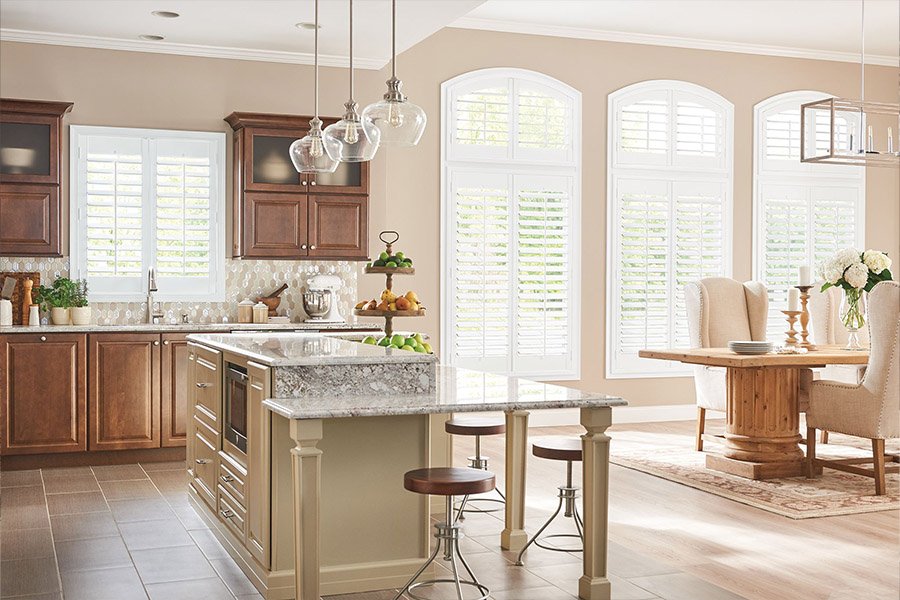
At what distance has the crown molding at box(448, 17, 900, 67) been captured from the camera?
7.68 meters

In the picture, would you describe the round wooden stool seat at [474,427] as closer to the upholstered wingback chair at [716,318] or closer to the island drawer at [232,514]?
the island drawer at [232,514]

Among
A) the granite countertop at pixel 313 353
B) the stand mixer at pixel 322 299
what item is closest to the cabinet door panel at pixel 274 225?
the stand mixer at pixel 322 299

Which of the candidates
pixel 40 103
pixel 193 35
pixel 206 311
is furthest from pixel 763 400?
pixel 40 103

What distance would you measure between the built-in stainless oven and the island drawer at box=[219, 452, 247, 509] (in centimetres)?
9

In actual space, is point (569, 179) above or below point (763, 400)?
above

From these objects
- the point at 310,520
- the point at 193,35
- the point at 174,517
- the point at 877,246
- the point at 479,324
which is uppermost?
the point at 193,35

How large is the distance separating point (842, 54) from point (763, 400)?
14.8 ft

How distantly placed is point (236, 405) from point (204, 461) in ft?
2.50

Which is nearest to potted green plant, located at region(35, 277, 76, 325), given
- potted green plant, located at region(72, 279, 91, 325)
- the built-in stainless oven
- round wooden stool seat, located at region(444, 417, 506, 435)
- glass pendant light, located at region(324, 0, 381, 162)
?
potted green plant, located at region(72, 279, 91, 325)


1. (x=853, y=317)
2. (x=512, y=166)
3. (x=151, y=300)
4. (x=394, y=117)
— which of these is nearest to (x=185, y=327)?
(x=151, y=300)

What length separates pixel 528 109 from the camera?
25.7 feet

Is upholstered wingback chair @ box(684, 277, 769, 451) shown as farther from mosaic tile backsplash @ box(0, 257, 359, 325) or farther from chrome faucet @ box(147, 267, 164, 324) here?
chrome faucet @ box(147, 267, 164, 324)

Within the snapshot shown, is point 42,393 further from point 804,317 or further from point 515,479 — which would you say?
point 804,317

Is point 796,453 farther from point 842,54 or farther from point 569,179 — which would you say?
point 842,54
